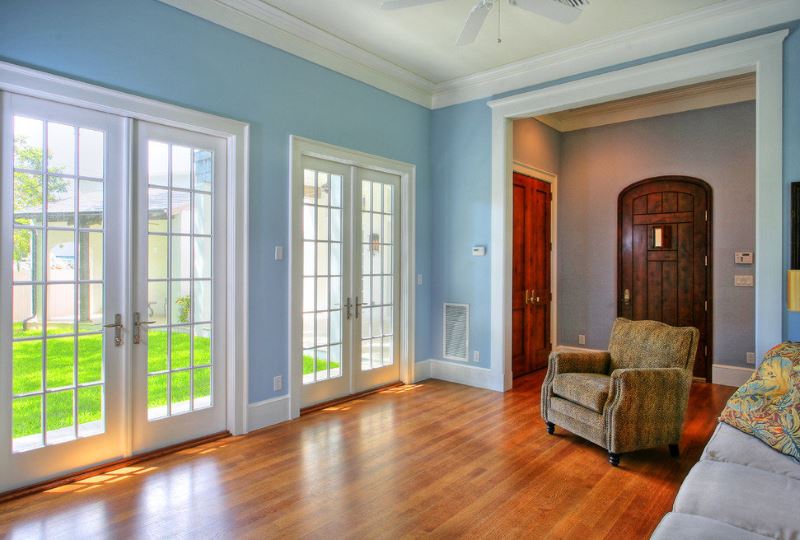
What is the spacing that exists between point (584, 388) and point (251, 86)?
3.38 metres

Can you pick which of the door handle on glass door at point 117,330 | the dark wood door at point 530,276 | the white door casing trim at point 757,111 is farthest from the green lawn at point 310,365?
the dark wood door at point 530,276

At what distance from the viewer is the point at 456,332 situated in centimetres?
541

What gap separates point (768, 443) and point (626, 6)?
3.13 m

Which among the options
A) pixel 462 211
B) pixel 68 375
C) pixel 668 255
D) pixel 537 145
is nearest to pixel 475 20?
pixel 462 211

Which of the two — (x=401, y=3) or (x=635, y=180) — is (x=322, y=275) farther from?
(x=635, y=180)

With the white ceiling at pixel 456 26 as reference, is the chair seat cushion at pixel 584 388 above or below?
below

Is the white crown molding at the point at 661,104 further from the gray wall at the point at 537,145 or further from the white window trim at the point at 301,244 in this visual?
the white window trim at the point at 301,244

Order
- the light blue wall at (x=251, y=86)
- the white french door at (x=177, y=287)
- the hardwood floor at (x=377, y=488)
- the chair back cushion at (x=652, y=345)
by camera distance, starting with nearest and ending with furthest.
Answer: the hardwood floor at (x=377, y=488) < the light blue wall at (x=251, y=86) < the white french door at (x=177, y=287) < the chair back cushion at (x=652, y=345)

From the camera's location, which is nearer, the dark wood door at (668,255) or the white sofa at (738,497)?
the white sofa at (738,497)

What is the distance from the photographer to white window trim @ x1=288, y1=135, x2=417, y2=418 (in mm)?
4121

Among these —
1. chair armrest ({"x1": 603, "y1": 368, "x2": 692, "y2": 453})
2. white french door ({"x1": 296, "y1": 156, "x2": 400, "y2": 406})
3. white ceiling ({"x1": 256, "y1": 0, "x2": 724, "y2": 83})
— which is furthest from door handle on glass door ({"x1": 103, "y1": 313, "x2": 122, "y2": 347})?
chair armrest ({"x1": 603, "y1": 368, "x2": 692, "y2": 453})

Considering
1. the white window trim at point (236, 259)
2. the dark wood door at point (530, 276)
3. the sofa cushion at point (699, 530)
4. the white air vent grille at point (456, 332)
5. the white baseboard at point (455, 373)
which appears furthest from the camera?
the dark wood door at point (530, 276)

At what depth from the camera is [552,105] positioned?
4.66 metres

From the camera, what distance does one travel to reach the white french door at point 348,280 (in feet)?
14.4
